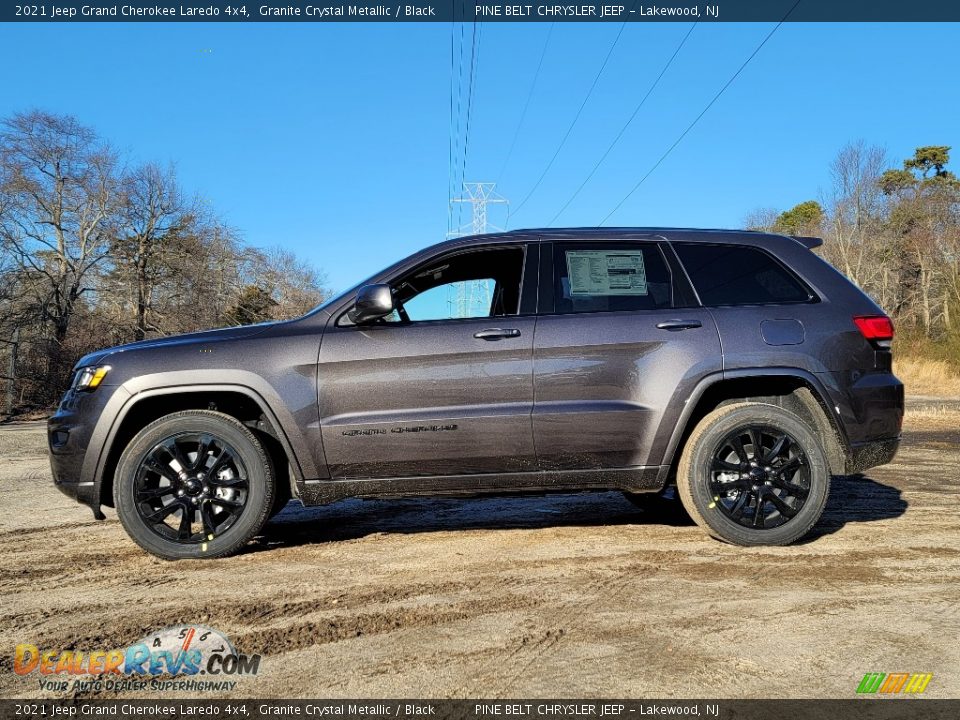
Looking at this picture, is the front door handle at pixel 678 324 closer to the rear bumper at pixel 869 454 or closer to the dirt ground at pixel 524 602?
the rear bumper at pixel 869 454

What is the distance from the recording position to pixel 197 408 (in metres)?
4.00

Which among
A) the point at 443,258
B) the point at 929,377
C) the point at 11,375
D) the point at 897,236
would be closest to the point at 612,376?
the point at 443,258

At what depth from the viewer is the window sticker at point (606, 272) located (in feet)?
13.5

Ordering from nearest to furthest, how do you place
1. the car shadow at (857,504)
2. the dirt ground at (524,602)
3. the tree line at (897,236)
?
the dirt ground at (524,602)
the car shadow at (857,504)
the tree line at (897,236)

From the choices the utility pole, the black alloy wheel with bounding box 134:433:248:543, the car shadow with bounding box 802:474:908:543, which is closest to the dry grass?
the car shadow with bounding box 802:474:908:543

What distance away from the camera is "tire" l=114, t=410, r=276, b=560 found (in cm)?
374

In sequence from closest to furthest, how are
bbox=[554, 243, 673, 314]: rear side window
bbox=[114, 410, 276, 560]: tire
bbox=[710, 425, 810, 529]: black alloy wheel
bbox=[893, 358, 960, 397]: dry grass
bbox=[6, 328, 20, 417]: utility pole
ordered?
bbox=[114, 410, 276, 560]: tire
bbox=[710, 425, 810, 529]: black alloy wheel
bbox=[554, 243, 673, 314]: rear side window
bbox=[6, 328, 20, 417]: utility pole
bbox=[893, 358, 960, 397]: dry grass

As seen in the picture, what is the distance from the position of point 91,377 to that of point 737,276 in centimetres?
391

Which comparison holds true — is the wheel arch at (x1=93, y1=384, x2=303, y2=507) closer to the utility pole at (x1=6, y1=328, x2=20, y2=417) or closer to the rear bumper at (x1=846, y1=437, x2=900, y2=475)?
the rear bumper at (x1=846, y1=437, x2=900, y2=475)

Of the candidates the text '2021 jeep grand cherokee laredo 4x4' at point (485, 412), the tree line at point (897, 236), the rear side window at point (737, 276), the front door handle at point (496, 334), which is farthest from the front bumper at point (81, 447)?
the tree line at point (897, 236)

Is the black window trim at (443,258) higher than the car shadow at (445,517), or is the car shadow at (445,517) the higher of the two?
the black window trim at (443,258)

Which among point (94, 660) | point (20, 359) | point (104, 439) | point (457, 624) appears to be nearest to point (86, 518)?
point (104, 439)

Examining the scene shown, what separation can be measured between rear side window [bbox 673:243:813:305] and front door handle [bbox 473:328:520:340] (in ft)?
3.93

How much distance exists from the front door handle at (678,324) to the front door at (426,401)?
802mm
